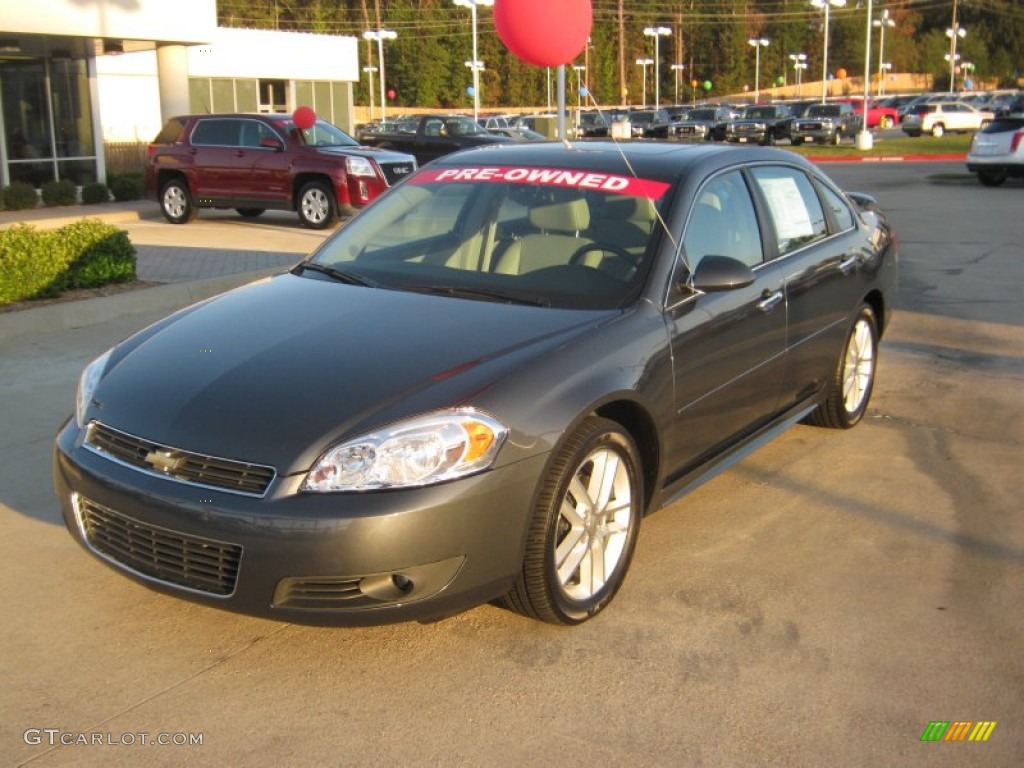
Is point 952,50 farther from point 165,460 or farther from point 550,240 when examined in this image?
point 165,460

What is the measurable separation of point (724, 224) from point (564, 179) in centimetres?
74

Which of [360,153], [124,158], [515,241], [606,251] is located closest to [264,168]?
[360,153]

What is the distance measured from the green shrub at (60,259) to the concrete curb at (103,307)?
322mm

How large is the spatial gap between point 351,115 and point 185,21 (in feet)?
51.8

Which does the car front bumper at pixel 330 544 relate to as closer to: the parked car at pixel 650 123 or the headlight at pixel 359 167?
the headlight at pixel 359 167

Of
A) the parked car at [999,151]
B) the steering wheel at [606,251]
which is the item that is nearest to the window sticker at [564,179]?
the steering wheel at [606,251]

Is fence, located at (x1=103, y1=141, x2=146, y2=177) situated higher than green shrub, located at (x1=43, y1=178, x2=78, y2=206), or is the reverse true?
fence, located at (x1=103, y1=141, x2=146, y2=177)

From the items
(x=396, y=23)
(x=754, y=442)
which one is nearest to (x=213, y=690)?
(x=754, y=442)

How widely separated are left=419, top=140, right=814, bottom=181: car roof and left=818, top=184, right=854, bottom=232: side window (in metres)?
0.68

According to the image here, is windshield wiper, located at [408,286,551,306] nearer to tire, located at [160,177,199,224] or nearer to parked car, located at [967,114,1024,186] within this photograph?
tire, located at [160,177,199,224]

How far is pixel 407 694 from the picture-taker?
138 inches

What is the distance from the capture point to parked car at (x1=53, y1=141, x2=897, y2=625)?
134 inches

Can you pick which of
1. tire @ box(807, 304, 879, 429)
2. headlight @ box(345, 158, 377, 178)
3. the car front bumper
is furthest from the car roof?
headlight @ box(345, 158, 377, 178)

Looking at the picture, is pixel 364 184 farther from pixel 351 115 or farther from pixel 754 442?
pixel 351 115
